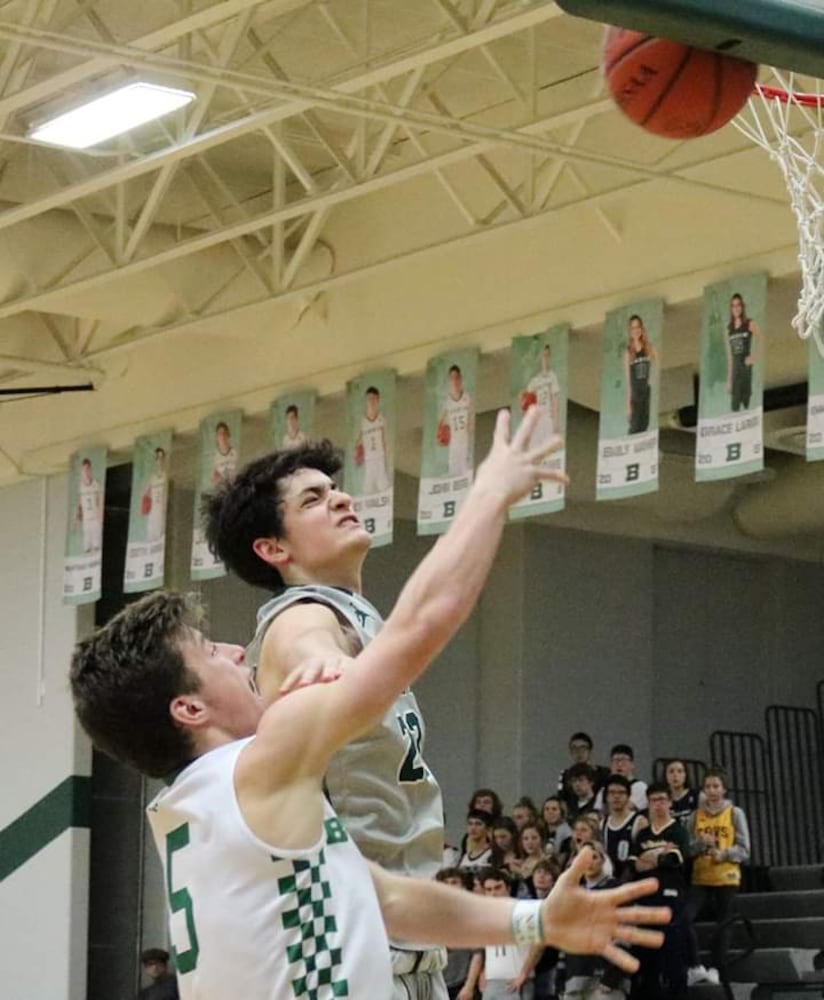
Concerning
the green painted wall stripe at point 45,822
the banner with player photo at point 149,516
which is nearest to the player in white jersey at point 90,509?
the banner with player photo at point 149,516

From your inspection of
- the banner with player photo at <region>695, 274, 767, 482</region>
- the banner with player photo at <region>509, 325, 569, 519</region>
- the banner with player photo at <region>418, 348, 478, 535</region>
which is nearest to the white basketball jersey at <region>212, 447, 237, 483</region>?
the banner with player photo at <region>418, 348, 478, 535</region>

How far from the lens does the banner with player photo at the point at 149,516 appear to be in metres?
17.5

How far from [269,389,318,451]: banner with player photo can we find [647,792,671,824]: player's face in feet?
12.5

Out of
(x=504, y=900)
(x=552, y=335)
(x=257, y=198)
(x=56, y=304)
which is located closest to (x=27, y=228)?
(x=56, y=304)

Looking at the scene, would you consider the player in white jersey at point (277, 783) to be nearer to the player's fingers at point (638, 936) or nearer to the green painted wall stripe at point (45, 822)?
the player's fingers at point (638, 936)

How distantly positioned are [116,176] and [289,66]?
1558 mm

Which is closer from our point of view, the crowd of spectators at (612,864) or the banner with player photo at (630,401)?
the banner with player photo at (630,401)

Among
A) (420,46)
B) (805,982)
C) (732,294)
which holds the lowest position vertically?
(805,982)

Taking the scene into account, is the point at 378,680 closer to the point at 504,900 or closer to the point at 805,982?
the point at 504,900

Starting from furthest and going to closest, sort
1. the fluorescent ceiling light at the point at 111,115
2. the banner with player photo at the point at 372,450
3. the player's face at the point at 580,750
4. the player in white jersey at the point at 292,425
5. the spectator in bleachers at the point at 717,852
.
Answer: the player's face at the point at 580,750 < the player in white jersey at the point at 292,425 < the spectator in bleachers at the point at 717,852 < the banner with player photo at the point at 372,450 < the fluorescent ceiling light at the point at 111,115

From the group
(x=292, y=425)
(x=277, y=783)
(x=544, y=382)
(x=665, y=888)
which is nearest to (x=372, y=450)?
(x=292, y=425)

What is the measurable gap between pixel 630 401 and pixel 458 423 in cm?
156

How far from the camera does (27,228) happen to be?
1655 centimetres

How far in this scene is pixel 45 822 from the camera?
19156 mm
